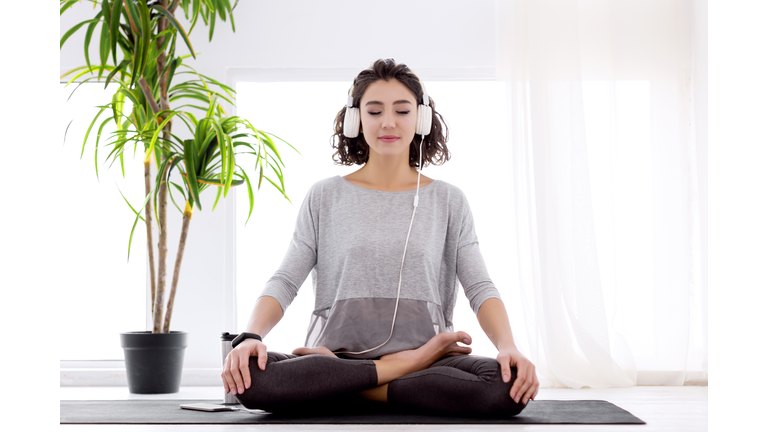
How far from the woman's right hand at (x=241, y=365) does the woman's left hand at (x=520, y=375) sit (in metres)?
0.56

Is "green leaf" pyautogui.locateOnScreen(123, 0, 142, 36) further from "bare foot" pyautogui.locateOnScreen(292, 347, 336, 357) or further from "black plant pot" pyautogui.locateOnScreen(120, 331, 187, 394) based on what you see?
"bare foot" pyautogui.locateOnScreen(292, 347, 336, 357)

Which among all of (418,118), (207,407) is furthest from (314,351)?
(418,118)

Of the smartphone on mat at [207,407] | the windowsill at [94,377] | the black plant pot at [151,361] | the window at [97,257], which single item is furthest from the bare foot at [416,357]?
the window at [97,257]

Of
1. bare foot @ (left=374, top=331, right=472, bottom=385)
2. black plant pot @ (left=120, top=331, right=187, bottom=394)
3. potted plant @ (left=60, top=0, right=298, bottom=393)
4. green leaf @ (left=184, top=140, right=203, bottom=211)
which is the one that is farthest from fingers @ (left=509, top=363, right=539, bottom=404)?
black plant pot @ (left=120, top=331, right=187, bottom=394)

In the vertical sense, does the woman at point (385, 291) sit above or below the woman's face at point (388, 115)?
below

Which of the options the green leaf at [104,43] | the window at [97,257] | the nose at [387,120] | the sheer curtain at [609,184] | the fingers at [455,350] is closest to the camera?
the fingers at [455,350]

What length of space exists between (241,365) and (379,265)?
0.51 metres

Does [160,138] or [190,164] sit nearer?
[190,164]

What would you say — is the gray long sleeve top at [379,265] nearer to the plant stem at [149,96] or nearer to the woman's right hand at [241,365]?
the woman's right hand at [241,365]

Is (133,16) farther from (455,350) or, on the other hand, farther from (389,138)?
(455,350)

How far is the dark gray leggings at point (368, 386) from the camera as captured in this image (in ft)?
4.65

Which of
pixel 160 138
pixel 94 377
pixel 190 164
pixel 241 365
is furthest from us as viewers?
pixel 94 377

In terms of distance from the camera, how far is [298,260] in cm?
175

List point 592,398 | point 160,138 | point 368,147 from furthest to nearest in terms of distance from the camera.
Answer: point 160,138 → point 592,398 → point 368,147
